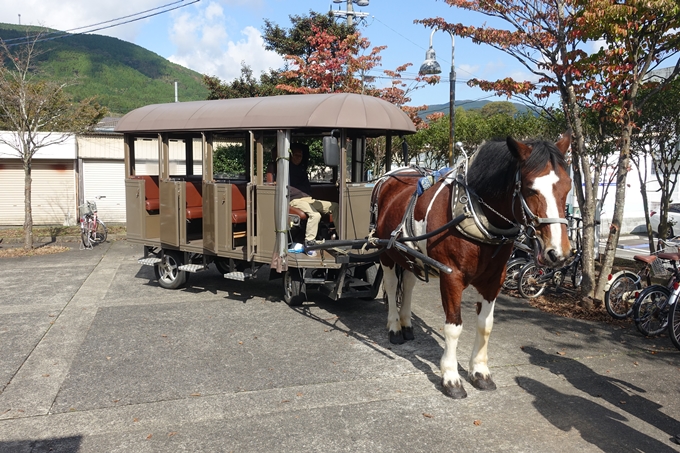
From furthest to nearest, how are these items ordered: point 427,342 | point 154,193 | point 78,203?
1. point 78,203
2. point 154,193
3. point 427,342

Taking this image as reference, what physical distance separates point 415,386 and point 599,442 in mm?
1652

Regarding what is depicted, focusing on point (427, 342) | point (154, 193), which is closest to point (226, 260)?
point (154, 193)

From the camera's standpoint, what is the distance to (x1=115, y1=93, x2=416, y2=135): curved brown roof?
695 centimetres

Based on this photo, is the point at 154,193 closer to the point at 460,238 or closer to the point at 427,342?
the point at 427,342

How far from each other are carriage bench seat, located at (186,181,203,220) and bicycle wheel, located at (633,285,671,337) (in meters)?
6.59

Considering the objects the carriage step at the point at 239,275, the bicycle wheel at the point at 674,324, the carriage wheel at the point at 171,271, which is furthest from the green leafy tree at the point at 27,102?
the bicycle wheel at the point at 674,324

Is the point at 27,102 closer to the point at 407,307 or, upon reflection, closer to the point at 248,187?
the point at 248,187

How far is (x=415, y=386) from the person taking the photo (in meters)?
5.15

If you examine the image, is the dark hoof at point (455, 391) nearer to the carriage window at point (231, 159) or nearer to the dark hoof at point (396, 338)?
the dark hoof at point (396, 338)

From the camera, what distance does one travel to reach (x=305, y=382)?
523 cm

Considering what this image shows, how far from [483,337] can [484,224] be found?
3.81 ft

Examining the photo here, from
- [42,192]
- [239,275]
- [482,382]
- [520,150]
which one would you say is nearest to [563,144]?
[520,150]

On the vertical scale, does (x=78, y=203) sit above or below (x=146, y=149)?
Result: below

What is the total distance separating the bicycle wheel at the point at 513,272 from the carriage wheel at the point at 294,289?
12.0 feet
